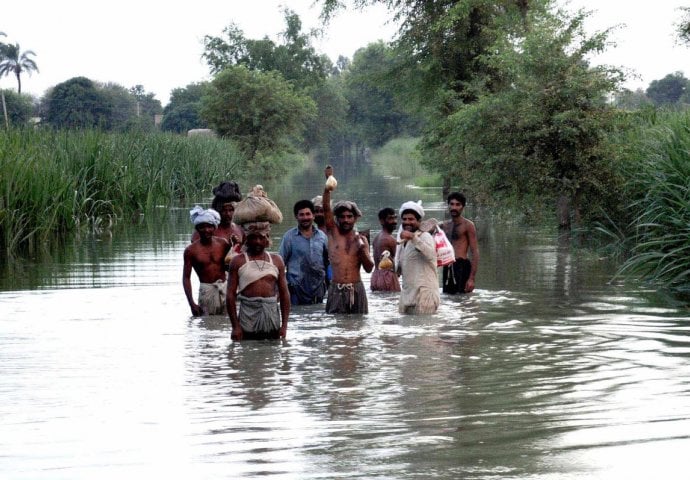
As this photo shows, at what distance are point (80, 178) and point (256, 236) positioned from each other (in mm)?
15464

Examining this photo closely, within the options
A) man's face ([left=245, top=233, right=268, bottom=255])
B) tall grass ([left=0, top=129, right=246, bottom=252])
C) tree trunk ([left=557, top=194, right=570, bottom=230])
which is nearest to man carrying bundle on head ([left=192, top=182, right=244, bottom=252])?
man's face ([left=245, top=233, right=268, bottom=255])

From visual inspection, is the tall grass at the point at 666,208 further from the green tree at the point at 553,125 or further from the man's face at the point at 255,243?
the man's face at the point at 255,243

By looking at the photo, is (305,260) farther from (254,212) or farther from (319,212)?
(254,212)

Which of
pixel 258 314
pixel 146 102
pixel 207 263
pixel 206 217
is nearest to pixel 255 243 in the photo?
pixel 258 314

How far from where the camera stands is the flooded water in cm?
586

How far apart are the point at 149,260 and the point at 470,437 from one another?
12.8m

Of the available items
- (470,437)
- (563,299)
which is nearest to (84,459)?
(470,437)

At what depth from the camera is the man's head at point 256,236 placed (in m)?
9.27

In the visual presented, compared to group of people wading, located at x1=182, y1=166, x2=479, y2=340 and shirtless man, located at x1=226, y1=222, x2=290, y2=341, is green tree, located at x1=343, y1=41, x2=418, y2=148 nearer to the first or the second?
group of people wading, located at x1=182, y1=166, x2=479, y2=340

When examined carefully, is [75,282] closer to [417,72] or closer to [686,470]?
[686,470]

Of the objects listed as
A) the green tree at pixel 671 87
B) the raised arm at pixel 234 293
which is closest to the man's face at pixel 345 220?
the raised arm at pixel 234 293

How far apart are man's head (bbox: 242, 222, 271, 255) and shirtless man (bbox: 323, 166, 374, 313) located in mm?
1761

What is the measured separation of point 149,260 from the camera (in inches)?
728

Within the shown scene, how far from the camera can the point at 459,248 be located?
535 inches
